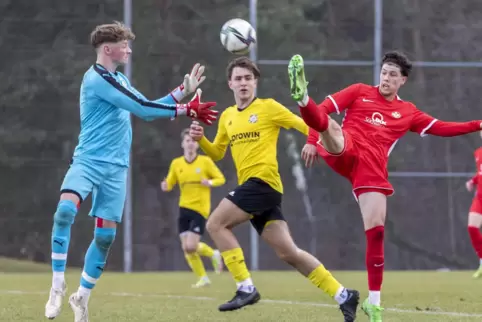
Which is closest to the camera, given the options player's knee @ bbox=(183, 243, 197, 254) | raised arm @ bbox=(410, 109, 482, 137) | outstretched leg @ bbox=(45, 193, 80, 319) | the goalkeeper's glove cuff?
outstretched leg @ bbox=(45, 193, 80, 319)

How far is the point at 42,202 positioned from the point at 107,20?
286 centimetres

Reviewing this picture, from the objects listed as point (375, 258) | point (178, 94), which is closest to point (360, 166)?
point (375, 258)

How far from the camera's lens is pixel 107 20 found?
15859mm

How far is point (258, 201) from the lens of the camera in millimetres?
7480

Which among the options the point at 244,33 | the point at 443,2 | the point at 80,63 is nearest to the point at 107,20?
the point at 80,63

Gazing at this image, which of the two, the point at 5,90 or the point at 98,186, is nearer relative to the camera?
the point at 98,186

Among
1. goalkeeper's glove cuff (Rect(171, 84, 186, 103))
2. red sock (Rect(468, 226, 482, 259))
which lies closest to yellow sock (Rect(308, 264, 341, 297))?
goalkeeper's glove cuff (Rect(171, 84, 186, 103))

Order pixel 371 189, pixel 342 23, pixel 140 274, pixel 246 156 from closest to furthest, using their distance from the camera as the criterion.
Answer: pixel 371 189 → pixel 246 156 → pixel 140 274 → pixel 342 23

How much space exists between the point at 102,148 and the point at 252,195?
1133mm

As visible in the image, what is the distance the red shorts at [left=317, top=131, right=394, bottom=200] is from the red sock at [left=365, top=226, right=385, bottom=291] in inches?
Result: 11.5

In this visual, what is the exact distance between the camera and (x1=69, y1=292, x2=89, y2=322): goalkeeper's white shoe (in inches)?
274

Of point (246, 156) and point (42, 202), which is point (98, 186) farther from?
point (42, 202)

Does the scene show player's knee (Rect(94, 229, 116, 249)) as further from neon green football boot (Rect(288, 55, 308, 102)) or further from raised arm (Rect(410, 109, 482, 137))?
raised arm (Rect(410, 109, 482, 137))

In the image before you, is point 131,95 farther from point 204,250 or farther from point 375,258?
point 204,250
